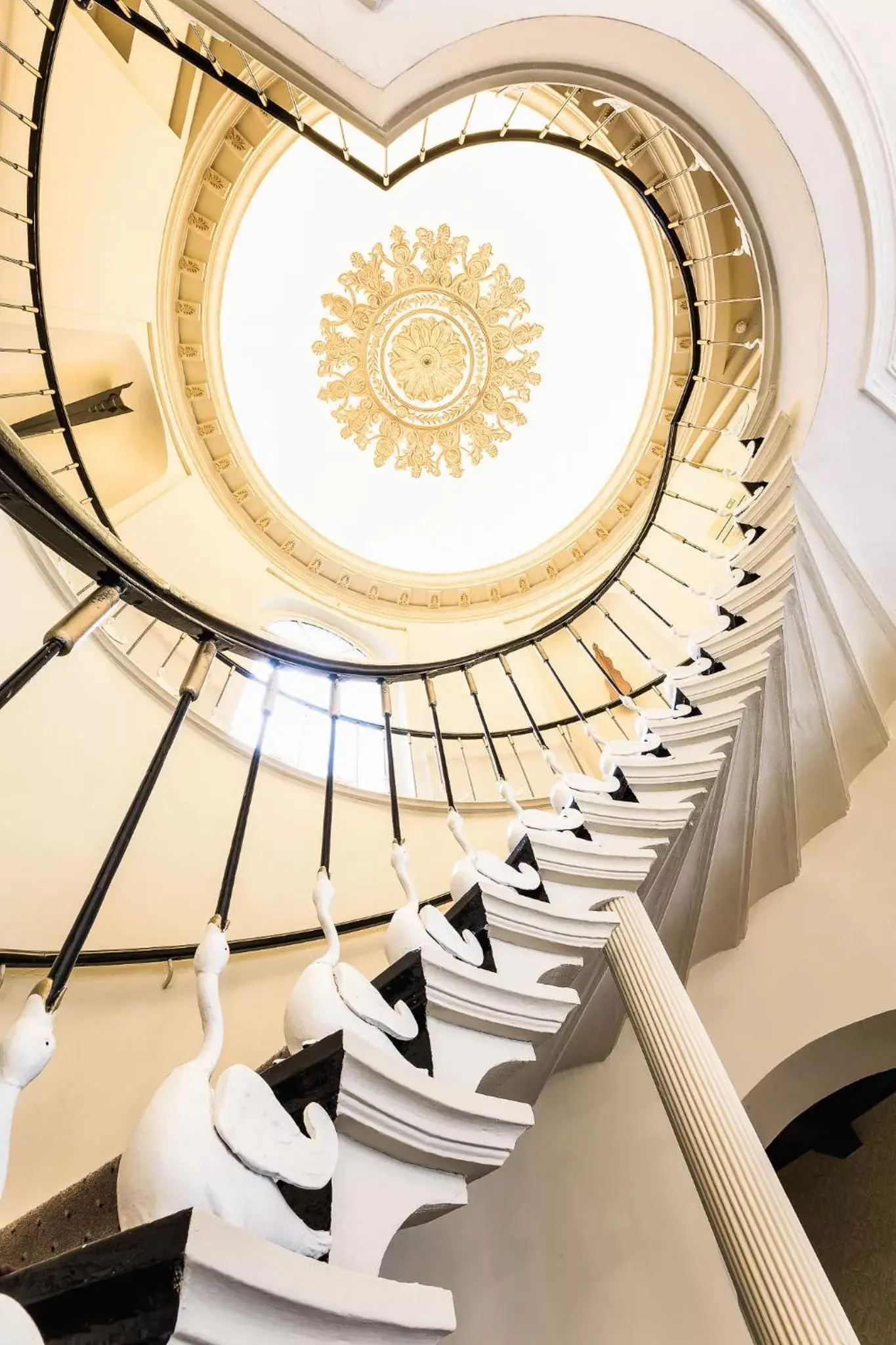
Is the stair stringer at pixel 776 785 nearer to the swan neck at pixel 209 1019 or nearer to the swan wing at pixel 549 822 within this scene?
the swan wing at pixel 549 822

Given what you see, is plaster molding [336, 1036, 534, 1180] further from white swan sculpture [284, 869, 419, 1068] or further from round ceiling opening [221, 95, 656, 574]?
round ceiling opening [221, 95, 656, 574]

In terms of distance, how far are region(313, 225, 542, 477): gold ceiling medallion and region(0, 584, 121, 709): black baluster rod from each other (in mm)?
8460

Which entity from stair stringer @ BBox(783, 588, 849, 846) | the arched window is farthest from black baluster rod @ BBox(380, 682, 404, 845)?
the arched window

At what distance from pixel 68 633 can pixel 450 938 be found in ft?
3.42

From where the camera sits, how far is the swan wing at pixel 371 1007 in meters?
1.26

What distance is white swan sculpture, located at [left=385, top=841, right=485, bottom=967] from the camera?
4.91 feet

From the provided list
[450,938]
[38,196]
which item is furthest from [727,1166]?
[38,196]

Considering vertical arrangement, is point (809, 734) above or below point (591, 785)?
below

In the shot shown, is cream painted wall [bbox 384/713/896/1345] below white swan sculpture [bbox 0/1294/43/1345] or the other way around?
below

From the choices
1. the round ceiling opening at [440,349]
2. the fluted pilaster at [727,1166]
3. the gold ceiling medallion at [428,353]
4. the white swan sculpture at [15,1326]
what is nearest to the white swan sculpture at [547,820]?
the fluted pilaster at [727,1166]

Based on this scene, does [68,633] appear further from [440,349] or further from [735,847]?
[440,349]

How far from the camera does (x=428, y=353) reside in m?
9.28

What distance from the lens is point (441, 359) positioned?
935cm

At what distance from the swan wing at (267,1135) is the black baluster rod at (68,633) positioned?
701 millimetres
